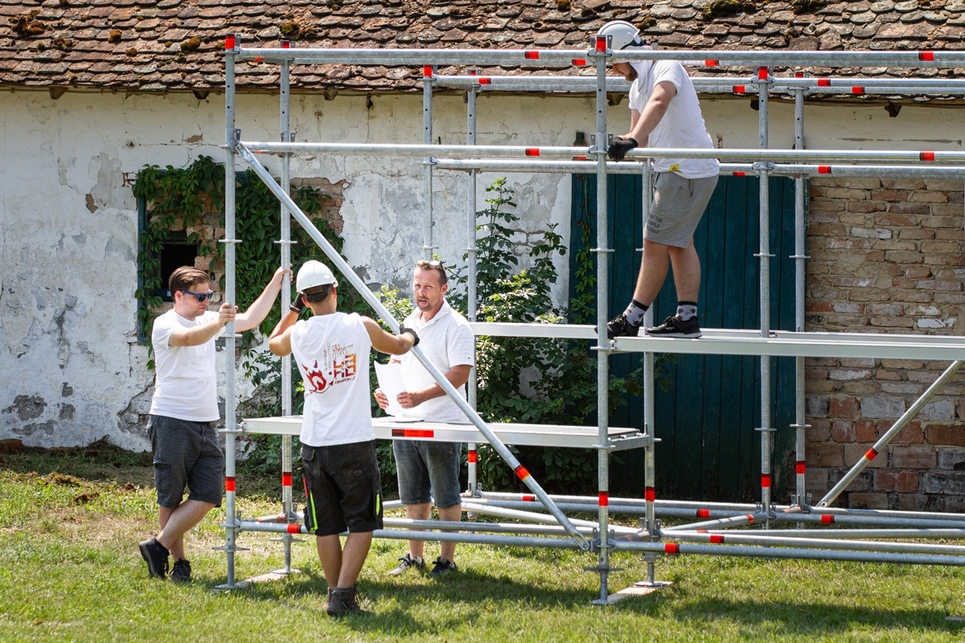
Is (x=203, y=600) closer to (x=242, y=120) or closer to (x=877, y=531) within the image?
(x=877, y=531)

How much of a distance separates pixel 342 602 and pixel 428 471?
1.18 m

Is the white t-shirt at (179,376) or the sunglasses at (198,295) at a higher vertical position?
the sunglasses at (198,295)

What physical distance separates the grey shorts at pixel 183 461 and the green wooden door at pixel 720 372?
12.6 ft

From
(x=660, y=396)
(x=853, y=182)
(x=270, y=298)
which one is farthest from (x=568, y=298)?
(x=270, y=298)

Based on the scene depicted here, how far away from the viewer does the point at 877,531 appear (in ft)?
22.7

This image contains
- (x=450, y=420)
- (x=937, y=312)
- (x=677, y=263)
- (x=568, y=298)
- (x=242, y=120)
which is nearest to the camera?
(x=677, y=263)

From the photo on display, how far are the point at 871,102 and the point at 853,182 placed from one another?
2.00 feet

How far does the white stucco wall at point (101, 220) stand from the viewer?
10.6 meters

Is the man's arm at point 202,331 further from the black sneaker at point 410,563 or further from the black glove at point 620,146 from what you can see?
the black glove at point 620,146

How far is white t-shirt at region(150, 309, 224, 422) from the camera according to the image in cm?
684

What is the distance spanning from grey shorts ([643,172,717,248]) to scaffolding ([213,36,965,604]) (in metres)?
0.31

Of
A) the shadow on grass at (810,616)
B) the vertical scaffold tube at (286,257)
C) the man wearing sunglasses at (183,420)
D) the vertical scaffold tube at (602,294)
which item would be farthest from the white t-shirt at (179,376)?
the shadow on grass at (810,616)

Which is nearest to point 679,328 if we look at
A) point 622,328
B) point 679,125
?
point 622,328

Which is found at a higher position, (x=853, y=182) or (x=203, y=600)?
(x=853, y=182)
